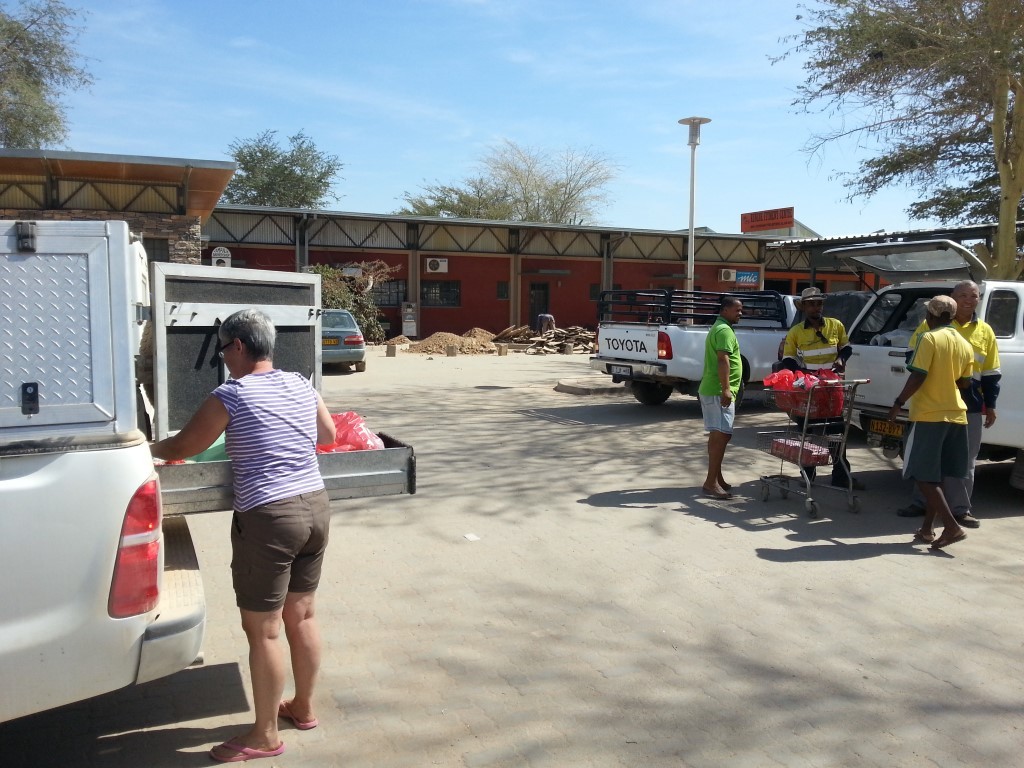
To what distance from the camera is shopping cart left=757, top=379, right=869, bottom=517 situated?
7.24m

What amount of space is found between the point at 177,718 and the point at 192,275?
224cm

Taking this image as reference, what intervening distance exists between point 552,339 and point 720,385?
23194 mm

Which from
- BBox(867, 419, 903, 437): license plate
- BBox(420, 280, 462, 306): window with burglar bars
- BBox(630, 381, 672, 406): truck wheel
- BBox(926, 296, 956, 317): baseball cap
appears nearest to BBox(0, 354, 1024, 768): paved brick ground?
BBox(867, 419, 903, 437): license plate

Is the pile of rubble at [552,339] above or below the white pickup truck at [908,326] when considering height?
below

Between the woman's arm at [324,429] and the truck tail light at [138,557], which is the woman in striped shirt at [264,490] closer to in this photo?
the woman's arm at [324,429]

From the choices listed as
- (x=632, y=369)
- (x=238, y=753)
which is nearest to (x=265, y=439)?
(x=238, y=753)

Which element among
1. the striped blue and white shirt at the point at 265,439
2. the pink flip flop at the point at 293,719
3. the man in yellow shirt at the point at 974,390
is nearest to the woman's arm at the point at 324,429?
the striped blue and white shirt at the point at 265,439

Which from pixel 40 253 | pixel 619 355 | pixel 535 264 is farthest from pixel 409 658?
pixel 535 264

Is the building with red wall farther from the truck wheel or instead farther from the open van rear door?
the open van rear door

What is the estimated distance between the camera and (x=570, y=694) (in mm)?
4031

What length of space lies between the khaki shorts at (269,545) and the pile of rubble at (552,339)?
26327mm

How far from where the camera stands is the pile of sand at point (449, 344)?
28.3m

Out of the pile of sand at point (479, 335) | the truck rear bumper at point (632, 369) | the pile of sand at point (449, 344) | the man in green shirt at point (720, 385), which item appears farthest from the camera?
the pile of sand at point (479, 335)

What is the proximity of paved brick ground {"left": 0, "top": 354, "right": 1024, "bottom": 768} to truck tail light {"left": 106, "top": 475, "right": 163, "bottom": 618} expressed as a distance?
90 centimetres
